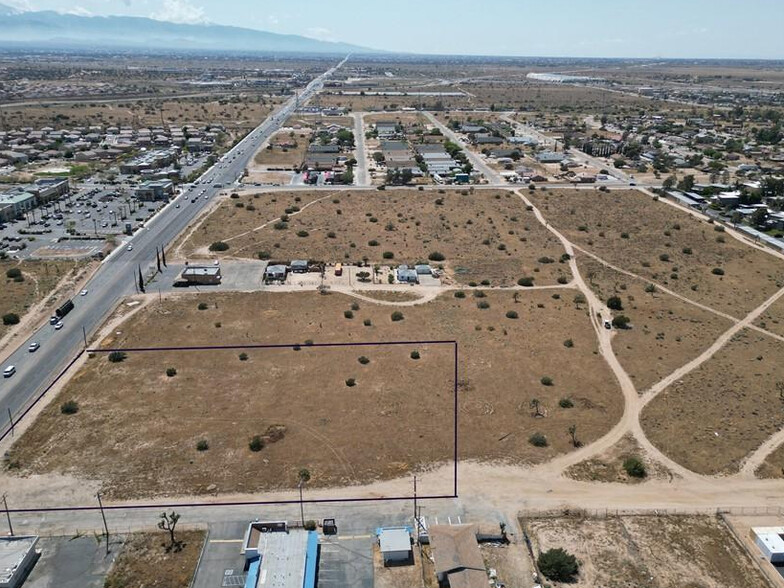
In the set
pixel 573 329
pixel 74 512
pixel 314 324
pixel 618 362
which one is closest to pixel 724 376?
pixel 618 362

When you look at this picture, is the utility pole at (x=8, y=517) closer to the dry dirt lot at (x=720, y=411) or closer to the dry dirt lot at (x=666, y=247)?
A: the dry dirt lot at (x=720, y=411)

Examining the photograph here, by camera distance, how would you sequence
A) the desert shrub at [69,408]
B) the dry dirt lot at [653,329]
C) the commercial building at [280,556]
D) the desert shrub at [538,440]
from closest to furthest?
1. the commercial building at [280,556]
2. the desert shrub at [538,440]
3. the desert shrub at [69,408]
4. the dry dirt lot at [653,329]

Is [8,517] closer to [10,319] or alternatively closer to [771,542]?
[10,319]

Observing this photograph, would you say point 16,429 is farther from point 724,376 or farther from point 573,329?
point 724,376

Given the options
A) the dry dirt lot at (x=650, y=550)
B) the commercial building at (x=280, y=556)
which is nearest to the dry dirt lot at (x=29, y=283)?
the commercial building at (x=280, y=556)

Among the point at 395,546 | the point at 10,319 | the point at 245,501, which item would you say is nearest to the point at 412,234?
the point at 10,319
